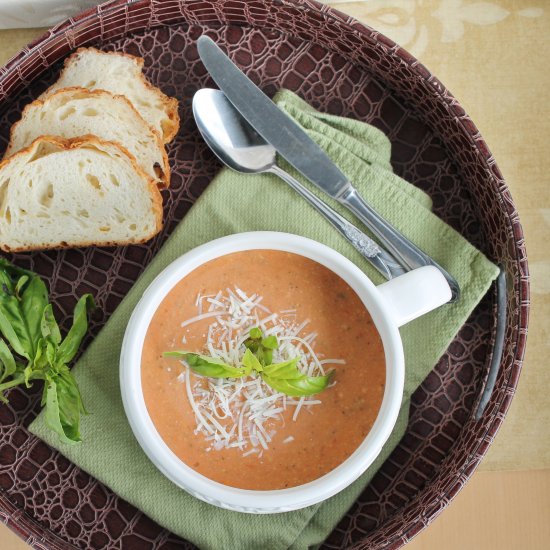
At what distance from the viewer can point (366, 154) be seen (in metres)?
1.62

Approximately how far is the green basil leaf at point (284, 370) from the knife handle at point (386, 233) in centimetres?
36

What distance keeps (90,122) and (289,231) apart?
0.46m

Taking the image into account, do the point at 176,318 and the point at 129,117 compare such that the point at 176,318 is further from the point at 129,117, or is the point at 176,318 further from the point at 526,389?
the point at 526,389

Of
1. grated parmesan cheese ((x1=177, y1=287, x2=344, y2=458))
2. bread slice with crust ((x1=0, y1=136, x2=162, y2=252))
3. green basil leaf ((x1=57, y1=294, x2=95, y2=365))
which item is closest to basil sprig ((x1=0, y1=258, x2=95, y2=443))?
green basil leaf ((x1=57, y1=294, x2=95, y2=365))

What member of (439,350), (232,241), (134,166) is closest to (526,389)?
(439,350)

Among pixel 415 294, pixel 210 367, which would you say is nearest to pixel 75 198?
pixel 210 367

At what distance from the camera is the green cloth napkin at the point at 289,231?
1.53m

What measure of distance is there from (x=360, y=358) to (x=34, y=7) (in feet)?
3.34

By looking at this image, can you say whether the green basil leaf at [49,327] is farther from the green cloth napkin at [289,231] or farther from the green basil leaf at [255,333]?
the green basil leaf at [255,333]

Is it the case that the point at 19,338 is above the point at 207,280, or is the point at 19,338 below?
below

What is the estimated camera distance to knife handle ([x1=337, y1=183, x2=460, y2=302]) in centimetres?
158

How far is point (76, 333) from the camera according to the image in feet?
4.96

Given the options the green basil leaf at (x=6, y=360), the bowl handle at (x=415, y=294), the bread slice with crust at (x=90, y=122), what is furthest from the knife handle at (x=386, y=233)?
the green basil leaf at (x=6, y=360)

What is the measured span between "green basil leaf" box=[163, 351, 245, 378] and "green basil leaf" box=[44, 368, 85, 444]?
0.21 meters
